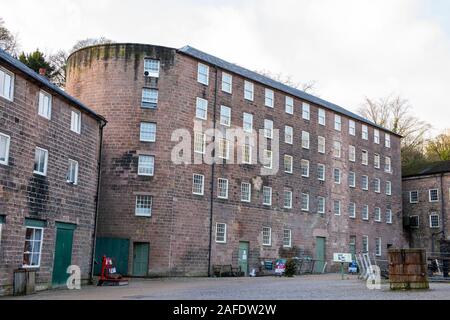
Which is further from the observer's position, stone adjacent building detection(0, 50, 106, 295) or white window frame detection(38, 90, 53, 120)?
white window frame detection(38, 90, 53, 120)

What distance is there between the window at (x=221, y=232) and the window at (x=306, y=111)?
12596 mm

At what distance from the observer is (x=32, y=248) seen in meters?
21.1

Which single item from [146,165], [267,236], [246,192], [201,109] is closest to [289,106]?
[246,192]

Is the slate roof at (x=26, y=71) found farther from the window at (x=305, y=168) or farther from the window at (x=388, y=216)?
the window at (x=388, y=216)

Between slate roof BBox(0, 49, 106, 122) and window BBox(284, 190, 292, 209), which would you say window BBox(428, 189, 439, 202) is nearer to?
window BBox(284, 190, 292, 209)

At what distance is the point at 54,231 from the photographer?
886 inches

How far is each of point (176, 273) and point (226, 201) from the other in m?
6.14

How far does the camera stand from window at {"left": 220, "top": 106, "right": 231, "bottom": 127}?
118 ft

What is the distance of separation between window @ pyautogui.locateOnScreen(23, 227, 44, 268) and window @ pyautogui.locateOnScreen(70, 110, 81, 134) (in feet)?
16.4

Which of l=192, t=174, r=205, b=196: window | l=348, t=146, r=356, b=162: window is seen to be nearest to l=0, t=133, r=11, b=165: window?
l=192, t=174, r=205, b=196: window

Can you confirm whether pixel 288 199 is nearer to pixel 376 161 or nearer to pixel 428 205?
pixel 376 161

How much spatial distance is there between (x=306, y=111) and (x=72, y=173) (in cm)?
2332

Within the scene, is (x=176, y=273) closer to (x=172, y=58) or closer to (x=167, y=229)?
(x=167, y=229)
